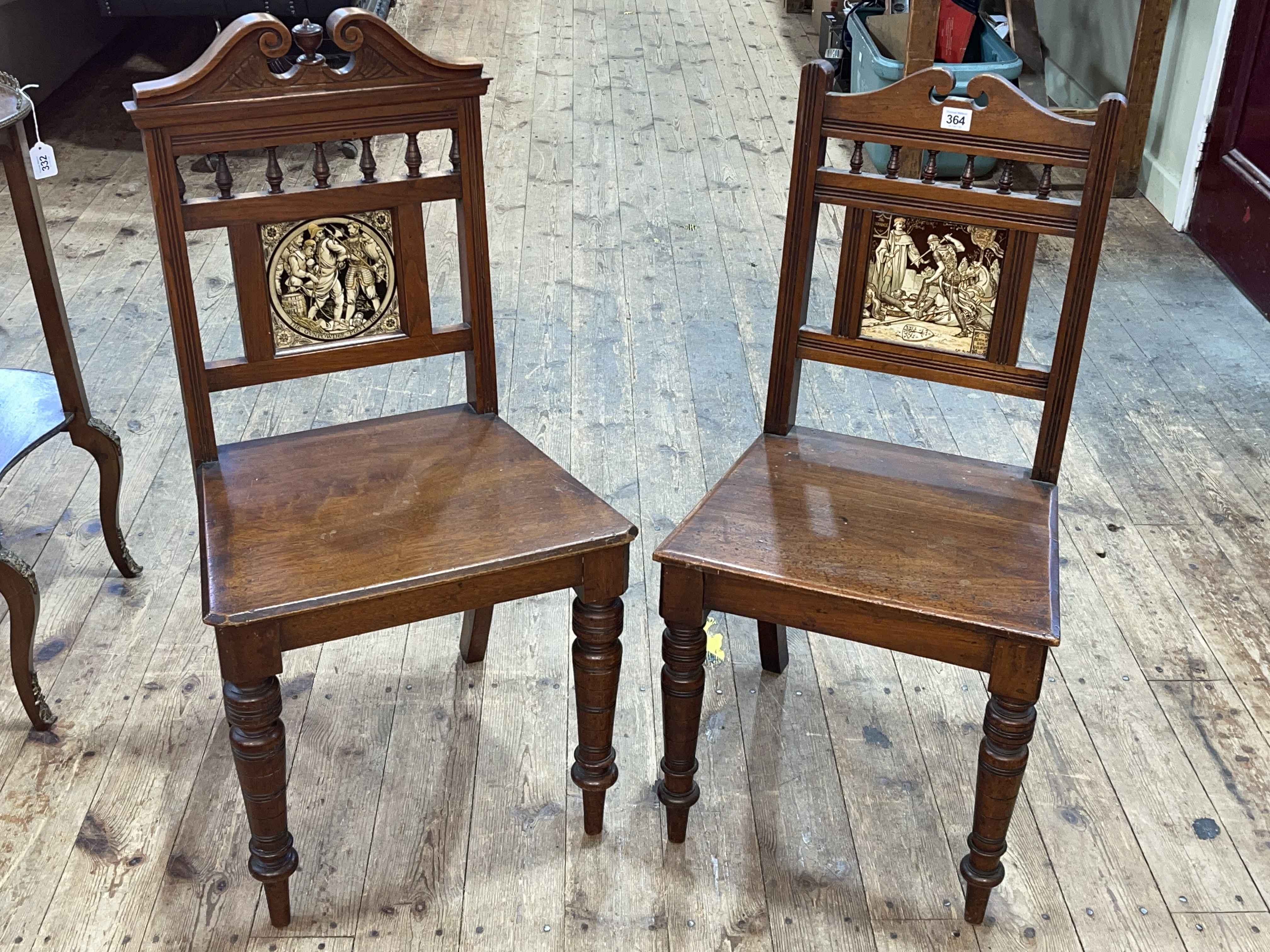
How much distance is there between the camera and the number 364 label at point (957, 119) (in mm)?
1446

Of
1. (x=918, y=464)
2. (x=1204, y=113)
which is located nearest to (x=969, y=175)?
(x=918, y=464)

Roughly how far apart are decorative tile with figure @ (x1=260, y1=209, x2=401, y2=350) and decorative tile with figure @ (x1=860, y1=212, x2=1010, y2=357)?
63cm

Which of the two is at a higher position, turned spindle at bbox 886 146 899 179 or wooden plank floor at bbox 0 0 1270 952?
turned spindle at bbox 886 146 899 179

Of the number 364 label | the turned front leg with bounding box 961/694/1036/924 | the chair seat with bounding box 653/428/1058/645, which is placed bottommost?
the turned front leg with bounding box 961/694/1036/924

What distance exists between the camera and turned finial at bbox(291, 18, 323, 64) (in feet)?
4.64

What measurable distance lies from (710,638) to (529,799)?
0.45 m

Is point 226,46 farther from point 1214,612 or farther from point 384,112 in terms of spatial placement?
point 1214,612

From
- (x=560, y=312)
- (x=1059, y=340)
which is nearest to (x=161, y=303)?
(x=560, y=312)

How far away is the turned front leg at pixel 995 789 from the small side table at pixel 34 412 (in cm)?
127

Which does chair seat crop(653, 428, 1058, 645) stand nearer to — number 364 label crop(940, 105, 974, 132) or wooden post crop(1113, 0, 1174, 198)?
number 364 label crop(940, 105, 974, 132)

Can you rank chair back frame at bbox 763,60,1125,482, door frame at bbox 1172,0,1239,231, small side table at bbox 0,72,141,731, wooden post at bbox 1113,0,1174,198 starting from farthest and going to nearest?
wooden post at bbox 1113,0,1174,198, door frame at bbox 1172,0,1239,231, small side table at bbox 0,72,141,731, chair back frame at bbox 763,60,1125,482

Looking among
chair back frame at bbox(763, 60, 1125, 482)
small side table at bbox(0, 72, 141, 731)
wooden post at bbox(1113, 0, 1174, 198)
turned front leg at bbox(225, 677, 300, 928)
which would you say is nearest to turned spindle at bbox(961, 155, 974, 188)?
chair back frame at bbox(763, 60, 1125, 482)

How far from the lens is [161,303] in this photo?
9.89ft

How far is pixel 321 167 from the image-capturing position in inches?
59.1
